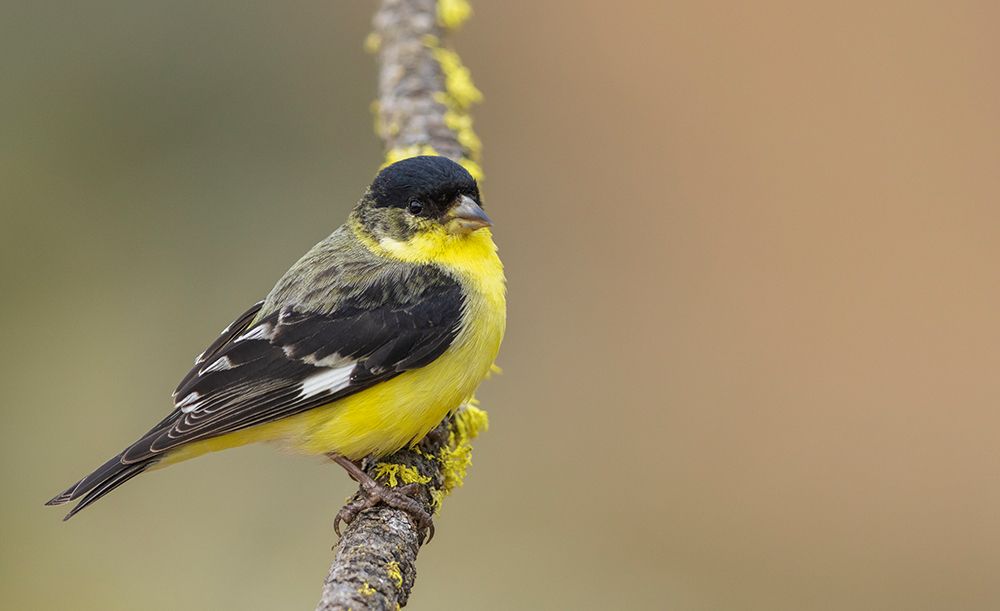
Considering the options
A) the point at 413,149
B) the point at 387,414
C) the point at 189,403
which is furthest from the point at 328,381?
the point at 413,149

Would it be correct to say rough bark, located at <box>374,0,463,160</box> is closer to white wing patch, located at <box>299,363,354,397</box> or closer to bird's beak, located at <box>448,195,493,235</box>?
bird's beak, located at <box>448,195,493,235</box>

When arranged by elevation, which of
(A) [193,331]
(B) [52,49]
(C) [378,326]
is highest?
(B) [52,49]

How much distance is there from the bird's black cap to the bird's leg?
115 centimetres

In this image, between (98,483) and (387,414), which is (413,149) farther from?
(98,483)

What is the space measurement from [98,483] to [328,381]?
32.8 inches

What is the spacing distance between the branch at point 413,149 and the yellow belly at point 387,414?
0.14 m

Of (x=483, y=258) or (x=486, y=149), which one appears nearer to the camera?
(x=483, y=258)

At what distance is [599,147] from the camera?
28.8 feet

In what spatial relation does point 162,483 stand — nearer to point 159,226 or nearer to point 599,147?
point 159,226

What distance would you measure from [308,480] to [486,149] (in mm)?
3587

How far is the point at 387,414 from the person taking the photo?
375 centimetres

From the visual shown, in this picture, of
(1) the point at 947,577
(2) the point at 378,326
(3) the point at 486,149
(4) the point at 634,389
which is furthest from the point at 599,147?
(2) the point at 378,326

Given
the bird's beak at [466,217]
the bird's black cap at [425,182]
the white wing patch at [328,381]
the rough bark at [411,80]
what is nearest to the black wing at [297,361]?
the white wing patch at [328,381]

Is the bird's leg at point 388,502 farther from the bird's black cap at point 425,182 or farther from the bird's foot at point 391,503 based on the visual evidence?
the bird's black cap at point 425,182
